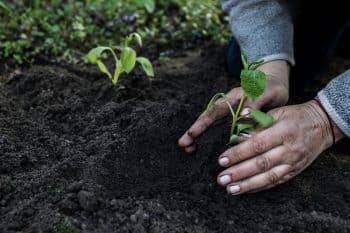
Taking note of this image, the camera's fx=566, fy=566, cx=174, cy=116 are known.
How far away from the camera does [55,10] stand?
3.03 metres

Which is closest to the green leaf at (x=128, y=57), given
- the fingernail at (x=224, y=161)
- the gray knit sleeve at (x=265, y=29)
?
the gray knit sleeve at (x=265, y=29)

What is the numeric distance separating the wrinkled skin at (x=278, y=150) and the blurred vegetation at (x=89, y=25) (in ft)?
3.60

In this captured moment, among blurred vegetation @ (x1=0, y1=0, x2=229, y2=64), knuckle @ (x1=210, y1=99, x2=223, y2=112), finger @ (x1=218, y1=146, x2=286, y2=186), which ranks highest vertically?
knuckle @ (x1=210, y1=99, x2=223, y2=112)

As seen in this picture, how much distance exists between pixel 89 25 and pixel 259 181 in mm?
1557

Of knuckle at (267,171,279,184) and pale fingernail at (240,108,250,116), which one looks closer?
knuckle at (267,171,279,184)

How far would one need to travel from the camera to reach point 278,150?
1714mm

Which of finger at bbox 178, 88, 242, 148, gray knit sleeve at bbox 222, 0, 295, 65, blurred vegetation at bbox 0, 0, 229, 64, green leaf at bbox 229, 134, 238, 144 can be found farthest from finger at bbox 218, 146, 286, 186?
blurred vegetation at bbox 0, 0, 229, 64

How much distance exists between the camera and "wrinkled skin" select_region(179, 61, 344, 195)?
1.71m

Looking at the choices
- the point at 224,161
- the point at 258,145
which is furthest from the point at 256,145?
the point at 224,161

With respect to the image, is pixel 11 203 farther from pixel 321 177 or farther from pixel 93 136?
pixel 321 177

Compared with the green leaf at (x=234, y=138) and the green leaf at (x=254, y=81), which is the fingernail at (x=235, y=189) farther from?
the green leaf at (x=254, y=81)

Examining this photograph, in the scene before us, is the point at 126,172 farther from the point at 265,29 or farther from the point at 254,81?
the point at 265,29

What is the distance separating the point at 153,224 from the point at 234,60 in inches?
45.4

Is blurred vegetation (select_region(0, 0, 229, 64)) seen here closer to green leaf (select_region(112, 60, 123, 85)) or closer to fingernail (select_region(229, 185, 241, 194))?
green leaf (select_region(112, 60, 123, 85))
